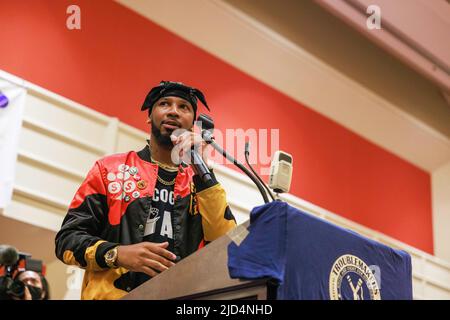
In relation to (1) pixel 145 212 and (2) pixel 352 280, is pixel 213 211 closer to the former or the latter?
(1) pixel 145 212

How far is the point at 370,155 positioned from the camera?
246 inches

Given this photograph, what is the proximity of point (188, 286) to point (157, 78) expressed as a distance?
324 cm

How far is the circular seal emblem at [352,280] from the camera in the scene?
5.12 ft

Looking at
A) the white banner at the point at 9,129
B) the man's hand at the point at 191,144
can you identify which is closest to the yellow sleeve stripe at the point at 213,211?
the man's hand at the point at 191,144

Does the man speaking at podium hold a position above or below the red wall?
below

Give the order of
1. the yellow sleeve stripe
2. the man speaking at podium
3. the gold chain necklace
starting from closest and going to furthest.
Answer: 1. the man speaking at podium
2. the yellow sleeve stripe
3. the gold chain necklace

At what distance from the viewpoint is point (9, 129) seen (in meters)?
3.86

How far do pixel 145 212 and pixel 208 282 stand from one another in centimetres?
59

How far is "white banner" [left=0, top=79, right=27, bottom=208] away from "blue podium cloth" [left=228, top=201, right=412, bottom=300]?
2450mm

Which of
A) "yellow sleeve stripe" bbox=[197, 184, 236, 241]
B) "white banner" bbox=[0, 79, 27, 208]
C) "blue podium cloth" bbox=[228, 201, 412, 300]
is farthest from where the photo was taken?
"white banner" bbox=[0, 79, 27, 208]

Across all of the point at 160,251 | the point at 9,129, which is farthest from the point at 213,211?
the point at 9,129

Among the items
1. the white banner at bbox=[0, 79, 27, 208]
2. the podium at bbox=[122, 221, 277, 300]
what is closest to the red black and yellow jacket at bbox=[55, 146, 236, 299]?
the podium at bbox=[122, 221, 277, 300]

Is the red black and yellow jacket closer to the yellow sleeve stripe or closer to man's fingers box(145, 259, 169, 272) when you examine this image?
the yellow sleeve stripe

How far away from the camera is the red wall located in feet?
14.0
